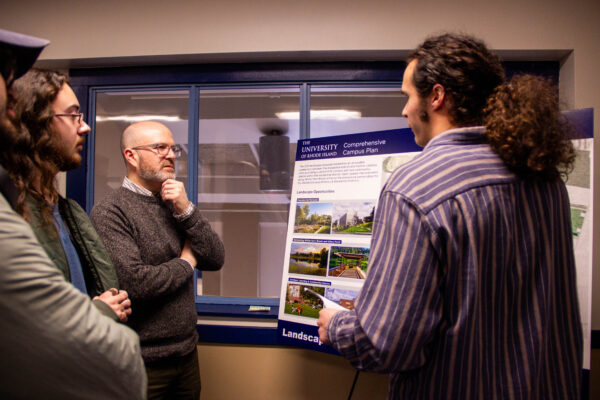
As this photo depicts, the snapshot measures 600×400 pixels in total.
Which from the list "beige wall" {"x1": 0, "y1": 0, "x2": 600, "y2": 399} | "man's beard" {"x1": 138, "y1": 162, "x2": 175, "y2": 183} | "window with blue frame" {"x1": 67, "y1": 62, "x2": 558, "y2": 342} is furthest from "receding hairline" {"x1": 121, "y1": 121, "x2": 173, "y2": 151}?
"beige wall" {"x1": 0, "y1": 0, "x2": 600, "y2": 399}

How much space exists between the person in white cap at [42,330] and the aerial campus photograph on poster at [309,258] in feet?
3.64

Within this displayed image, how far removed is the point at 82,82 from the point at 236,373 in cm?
212

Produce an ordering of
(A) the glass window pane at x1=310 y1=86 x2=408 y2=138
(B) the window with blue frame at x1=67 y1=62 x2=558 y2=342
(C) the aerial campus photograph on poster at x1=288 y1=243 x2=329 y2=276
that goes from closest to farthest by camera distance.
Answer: (C) the aerial campus photograph on poster at x1=288 y1=243 x2=329 y2=276
(B) the window with blue frame at x1=67 y1=62 x2=558 y2=342
(A) the glass window pane at x1=310 y1=86 x2=408 y2=138

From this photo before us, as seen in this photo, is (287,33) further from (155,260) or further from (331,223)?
(155,260)

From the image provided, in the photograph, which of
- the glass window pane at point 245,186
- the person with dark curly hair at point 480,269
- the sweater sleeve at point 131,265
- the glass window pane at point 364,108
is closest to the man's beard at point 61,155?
the sweater sleeve at point 131,265

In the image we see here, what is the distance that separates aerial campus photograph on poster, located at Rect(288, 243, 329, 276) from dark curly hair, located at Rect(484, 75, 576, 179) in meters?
1.06

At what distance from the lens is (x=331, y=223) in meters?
1.70

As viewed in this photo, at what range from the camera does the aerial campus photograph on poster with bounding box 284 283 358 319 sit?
5.21 feet

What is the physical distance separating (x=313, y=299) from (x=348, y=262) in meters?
0.26

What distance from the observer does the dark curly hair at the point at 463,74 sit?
83 centimetres

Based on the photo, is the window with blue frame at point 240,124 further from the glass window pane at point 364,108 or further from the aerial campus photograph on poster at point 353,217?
the aerial campus photograph on poster at point 353,217

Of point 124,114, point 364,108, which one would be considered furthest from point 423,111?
point 124,114

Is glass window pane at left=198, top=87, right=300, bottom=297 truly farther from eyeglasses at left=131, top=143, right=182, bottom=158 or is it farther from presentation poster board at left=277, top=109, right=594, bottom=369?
eyeglasses at left=131, top=143, right=182, bottom=158

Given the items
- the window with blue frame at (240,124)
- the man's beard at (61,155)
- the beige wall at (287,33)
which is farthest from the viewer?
the window with blue frame at (240,124)
